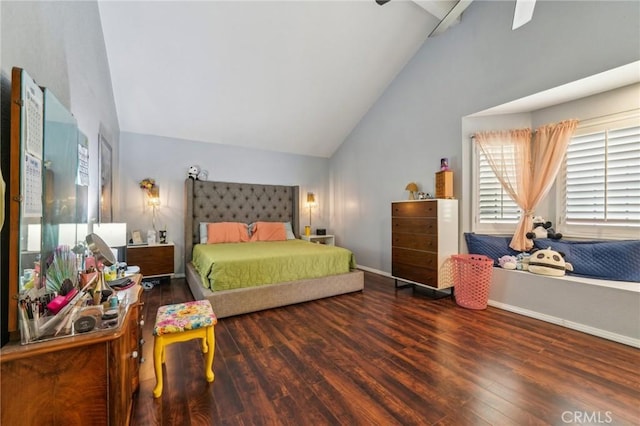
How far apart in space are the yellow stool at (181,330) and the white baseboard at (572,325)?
9.61 feet

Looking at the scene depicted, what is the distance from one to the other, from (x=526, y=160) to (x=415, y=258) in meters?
1.67

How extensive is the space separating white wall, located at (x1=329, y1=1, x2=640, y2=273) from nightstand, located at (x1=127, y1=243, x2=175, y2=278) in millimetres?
3016

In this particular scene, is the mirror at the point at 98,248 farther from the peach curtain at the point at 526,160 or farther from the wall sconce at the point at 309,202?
the peach curtain at the point at 526,160

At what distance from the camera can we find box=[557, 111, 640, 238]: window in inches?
91.2

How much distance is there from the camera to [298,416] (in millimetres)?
1306

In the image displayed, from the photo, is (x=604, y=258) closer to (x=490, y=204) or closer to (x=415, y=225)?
(x=490, y=204)

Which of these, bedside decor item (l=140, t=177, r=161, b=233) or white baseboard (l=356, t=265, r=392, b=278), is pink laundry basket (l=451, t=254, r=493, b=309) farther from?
bedside decor item (l=140, t=177, r=161, b=233)

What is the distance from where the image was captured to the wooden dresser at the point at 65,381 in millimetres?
780

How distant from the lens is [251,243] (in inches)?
150

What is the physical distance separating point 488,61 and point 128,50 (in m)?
4.03

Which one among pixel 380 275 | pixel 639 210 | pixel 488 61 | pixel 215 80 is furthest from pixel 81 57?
pixel 639 210

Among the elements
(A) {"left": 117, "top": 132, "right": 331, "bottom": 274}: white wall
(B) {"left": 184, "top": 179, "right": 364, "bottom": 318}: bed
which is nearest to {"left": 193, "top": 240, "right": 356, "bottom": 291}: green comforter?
(B) {"left": 184, "top": 179, "right": 364, "bottom": 318}: bed

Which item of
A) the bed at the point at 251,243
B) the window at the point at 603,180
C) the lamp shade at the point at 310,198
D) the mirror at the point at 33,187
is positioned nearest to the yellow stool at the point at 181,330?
the mirror at the point at 33,187

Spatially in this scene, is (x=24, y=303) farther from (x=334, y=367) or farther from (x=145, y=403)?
(x=334, y=367)
